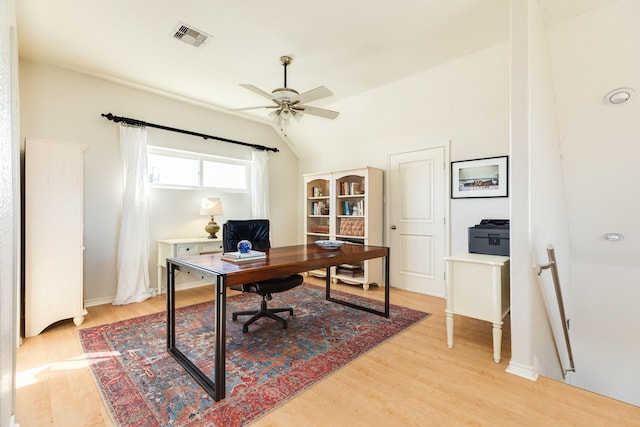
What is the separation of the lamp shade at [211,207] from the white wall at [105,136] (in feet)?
0.78

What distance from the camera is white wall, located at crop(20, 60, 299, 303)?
3.12 meters

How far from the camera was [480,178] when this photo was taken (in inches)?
135

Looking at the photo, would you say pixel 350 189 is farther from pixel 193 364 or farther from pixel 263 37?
pixel 193 364

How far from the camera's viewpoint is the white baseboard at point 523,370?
1937mm

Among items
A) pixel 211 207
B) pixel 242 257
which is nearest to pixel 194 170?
pixel 211 207

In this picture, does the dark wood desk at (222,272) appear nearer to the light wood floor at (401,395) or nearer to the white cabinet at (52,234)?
the light wood floor at (401,395)

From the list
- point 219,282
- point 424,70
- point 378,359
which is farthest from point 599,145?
point 219,282

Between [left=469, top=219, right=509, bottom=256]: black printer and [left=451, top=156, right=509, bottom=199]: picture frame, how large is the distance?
83cm

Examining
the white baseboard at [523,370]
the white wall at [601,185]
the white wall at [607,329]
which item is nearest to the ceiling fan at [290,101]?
the white wall at [601,185]

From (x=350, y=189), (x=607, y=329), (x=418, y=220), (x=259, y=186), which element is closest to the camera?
(x=607, y=329)

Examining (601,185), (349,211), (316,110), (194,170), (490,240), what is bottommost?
(490,240)

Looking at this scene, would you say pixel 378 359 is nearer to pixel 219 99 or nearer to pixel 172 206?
pixel 172 206

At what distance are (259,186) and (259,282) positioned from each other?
2537 millimetres

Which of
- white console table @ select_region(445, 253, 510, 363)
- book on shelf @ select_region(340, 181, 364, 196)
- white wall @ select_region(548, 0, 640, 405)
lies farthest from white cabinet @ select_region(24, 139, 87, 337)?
white wall @ select_region(548, 0, 640, 405)
